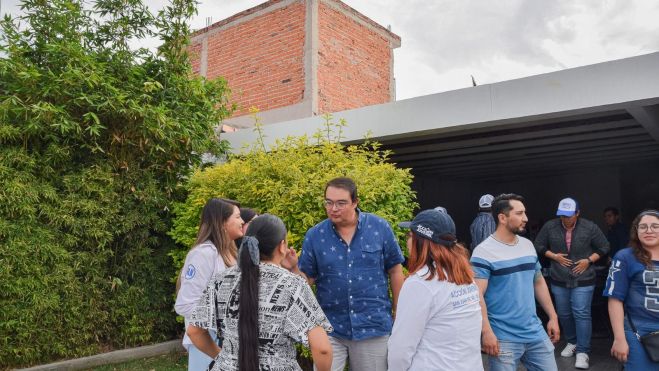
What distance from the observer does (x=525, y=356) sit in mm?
3334

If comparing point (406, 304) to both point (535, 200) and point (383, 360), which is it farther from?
point (535, 200)

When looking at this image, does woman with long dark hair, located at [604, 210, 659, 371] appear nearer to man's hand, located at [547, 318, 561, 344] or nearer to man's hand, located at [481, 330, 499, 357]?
man's hand, located at [547, 318, 561, 344]

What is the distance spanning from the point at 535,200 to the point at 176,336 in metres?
13.0

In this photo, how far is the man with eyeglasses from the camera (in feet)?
10.1

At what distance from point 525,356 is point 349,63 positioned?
1067 centimetres

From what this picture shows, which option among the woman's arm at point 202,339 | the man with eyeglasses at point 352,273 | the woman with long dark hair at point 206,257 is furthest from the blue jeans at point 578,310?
the woman's arm at point 202,339

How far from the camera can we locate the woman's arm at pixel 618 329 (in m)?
3.19

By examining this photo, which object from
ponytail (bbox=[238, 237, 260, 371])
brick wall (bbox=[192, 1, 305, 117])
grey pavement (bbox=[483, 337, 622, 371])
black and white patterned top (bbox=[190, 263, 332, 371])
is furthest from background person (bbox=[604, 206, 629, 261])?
ponytail (bbox=[238, 237, 260, 371])

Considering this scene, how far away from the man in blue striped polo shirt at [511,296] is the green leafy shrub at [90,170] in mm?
4370

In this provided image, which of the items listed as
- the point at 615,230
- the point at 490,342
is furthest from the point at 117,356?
the point at 615,230

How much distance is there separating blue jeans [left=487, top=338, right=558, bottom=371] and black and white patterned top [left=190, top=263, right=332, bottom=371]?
1.56 meters

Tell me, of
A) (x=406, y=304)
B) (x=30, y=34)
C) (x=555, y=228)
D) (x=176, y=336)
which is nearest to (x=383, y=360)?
(x=406, y=304)

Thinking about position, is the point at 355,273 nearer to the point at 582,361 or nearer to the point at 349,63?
the point at 582,361

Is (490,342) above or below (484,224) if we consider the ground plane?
below
